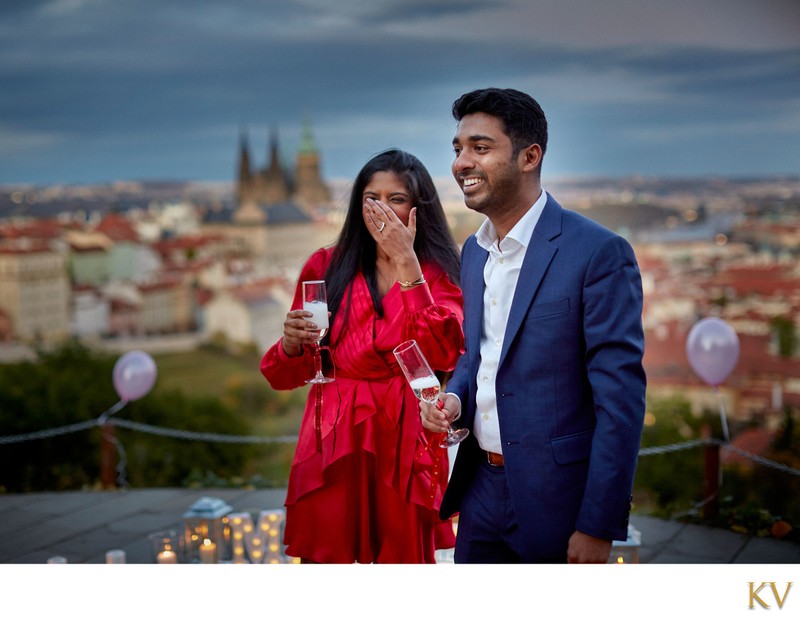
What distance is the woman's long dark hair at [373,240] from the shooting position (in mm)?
2299

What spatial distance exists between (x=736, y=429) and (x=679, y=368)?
4.21 ft

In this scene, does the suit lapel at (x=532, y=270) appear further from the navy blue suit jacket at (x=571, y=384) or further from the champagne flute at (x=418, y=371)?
the champagne flute at (x=418, y=371)

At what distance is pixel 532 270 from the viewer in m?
1.70

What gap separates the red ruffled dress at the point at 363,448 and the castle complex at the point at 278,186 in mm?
5554

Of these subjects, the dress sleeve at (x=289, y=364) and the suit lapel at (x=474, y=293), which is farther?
the dress sleeve at (x=289, y=364)

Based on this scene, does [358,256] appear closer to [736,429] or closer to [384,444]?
[384,444]

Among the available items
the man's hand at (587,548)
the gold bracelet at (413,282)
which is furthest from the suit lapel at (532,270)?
the gold bracelet at (413,282)

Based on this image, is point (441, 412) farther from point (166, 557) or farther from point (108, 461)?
point (108, 461)

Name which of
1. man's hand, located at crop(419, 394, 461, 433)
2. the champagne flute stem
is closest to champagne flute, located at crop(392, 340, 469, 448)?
man's hand, located at crop(419, 394, 461, 433)

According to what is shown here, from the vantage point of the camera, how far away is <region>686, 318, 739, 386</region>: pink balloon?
4078 mm

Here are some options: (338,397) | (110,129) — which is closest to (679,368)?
(110,129)

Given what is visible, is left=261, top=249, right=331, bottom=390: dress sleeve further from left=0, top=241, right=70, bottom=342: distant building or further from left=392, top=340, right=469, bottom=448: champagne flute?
left=0, top=241, right=70, bottom=342: distant building

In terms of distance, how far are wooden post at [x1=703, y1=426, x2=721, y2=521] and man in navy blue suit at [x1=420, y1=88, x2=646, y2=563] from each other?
2.35 m

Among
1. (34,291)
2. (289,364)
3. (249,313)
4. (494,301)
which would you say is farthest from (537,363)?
(249,313)
